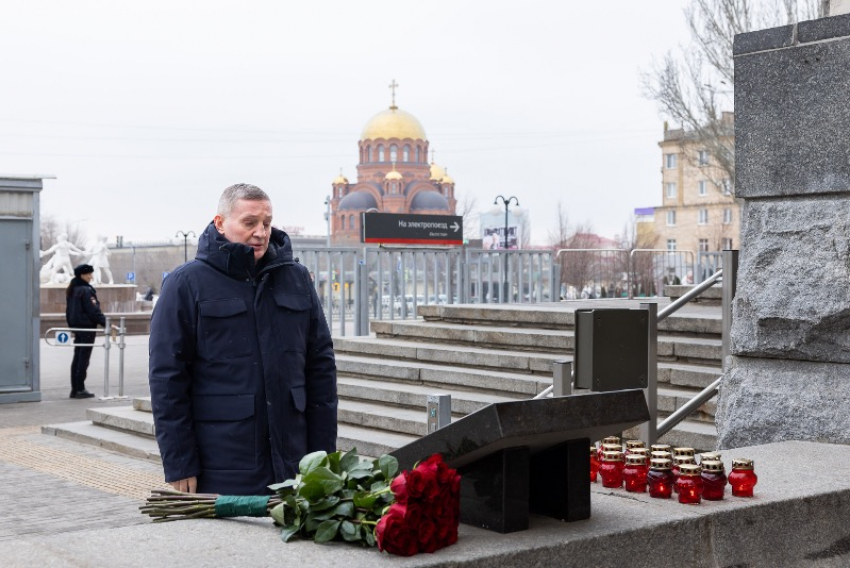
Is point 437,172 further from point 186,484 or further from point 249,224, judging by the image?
point 186,484

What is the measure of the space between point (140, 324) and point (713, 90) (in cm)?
1732

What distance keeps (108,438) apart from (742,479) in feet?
28.2

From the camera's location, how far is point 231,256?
394 cm

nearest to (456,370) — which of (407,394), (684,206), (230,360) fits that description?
(407,394)

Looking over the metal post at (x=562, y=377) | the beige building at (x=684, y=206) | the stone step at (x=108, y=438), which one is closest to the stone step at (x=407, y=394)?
the stone step at (x=108, y=438)

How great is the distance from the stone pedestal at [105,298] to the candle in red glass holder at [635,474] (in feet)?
106

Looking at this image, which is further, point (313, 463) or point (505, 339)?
point (505, 339)

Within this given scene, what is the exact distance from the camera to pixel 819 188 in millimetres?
5016

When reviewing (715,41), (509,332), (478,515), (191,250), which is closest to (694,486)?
(478,515)

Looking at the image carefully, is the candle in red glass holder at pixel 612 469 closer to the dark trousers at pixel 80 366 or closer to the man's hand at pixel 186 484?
the man's hand at pixel 186 484

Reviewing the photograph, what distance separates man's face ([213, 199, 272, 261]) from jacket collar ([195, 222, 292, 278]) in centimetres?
4

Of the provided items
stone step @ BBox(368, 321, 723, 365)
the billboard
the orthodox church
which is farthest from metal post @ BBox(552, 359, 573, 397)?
the orthodox church

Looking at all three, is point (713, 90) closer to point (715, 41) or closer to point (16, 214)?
point (715, 41)

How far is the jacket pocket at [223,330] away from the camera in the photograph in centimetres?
393
